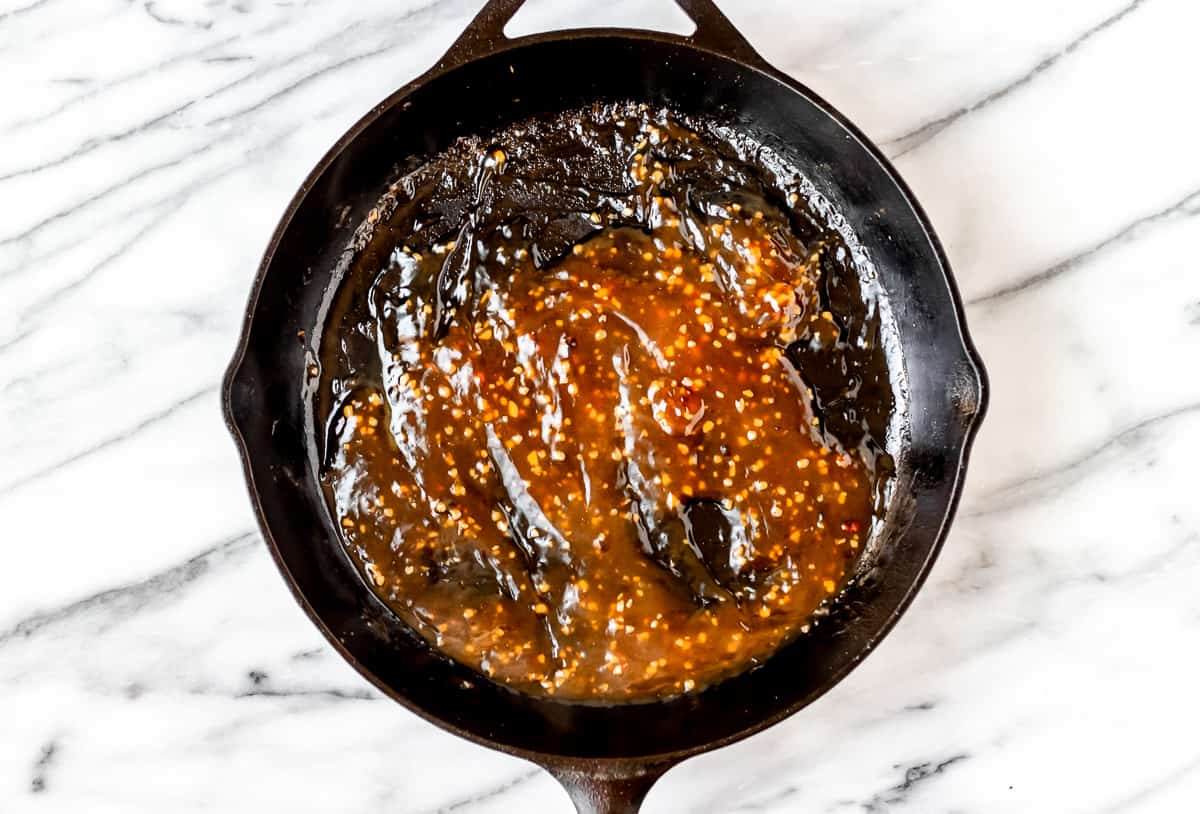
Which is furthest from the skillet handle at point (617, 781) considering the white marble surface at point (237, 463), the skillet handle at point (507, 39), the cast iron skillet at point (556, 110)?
the skillet handle at point (507, 39)

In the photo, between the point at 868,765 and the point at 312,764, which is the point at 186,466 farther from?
the point at 868,765

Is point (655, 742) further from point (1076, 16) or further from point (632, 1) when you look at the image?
point (1076, 16)

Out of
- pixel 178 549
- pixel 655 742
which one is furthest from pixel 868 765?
pixel 178 549

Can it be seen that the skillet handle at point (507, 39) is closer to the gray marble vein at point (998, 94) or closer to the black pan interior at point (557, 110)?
the black pan interior at point (557, 110)

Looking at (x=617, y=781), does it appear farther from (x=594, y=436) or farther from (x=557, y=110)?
(x=557, y=110)

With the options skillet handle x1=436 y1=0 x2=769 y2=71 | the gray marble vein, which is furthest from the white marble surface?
skillet handle x1=436 y1=0 x2=769 y2=71

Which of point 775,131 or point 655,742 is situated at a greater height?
point 775,131

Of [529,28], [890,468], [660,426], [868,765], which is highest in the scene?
[529,28]
